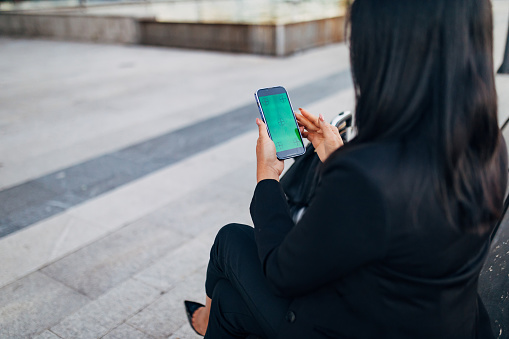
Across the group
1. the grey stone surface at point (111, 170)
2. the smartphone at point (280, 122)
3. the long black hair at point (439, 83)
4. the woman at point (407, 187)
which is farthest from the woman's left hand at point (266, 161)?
the grey stone surface at point (111, 170)

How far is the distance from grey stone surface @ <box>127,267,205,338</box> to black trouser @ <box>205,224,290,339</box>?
860mm

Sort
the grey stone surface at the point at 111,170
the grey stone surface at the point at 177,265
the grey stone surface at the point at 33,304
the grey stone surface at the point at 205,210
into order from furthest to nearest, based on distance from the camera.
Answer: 1. the grey stone surface at the point at 111,170
2. the grey stone surface at the point at 205,210
3. the grey stone surface at the point at 177,265
4. the grey stone surface at the point at 33,304

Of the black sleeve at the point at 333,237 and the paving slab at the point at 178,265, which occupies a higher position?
the black sleeve at the point at 333,237

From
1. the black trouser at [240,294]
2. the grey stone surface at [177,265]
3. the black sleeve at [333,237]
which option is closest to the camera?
the black sleeve at [333,237]

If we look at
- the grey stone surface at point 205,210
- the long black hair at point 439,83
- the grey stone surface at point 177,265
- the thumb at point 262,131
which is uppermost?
the long black hair at point 439,83

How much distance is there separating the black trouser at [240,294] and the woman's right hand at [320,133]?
1.46 feet

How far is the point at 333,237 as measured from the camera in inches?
47.3

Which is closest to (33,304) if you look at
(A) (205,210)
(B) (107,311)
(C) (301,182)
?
(B) (107,311)

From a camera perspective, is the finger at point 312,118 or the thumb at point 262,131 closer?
the thumb at point 262,131

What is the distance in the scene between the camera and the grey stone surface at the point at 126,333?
100.0 inches

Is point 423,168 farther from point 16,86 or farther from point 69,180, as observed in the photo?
point 16,86

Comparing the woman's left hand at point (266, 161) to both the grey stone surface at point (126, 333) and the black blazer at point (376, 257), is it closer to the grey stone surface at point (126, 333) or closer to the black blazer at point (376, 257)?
the black blazer at point (376, 257)

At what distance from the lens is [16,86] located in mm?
9367

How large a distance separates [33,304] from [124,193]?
1659 mm
